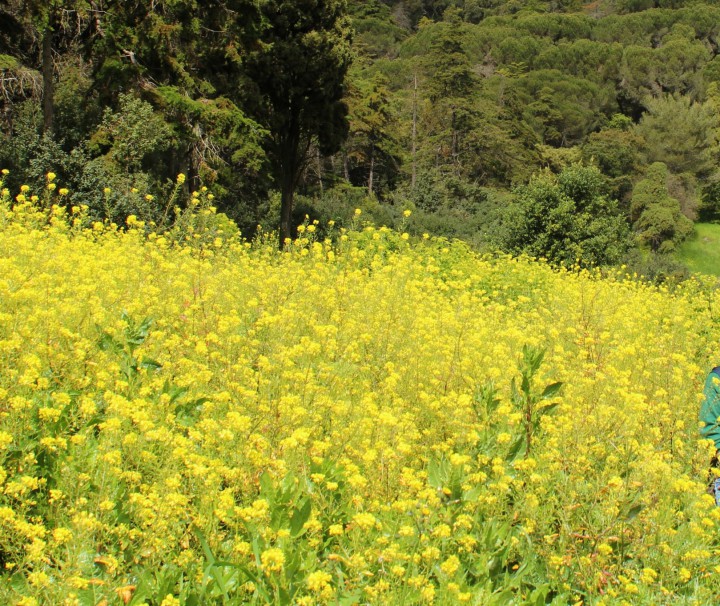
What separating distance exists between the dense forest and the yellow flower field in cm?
443

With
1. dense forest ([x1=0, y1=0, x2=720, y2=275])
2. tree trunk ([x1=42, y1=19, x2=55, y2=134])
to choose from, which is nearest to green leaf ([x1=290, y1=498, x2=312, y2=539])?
dense forest ([x1=0, y1=0, x2=720, y2=275])

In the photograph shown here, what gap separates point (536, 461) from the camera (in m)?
3.17

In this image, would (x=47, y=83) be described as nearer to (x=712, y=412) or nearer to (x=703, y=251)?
(x=712, y=412)

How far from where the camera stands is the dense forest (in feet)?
44.6

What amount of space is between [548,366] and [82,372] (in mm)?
2923

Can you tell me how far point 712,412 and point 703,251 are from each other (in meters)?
43.3

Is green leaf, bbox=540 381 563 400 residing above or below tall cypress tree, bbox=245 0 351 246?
below

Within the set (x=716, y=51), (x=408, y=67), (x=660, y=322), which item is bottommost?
(x=660, y=322)

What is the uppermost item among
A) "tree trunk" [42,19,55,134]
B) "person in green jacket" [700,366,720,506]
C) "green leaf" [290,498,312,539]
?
"tree trunk" [42,19,55,134]

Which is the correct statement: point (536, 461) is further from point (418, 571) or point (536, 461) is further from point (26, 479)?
point (26, 479)

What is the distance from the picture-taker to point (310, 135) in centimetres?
1920

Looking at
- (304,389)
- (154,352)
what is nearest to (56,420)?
(154,352)

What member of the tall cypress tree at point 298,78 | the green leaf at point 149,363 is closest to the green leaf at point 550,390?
the green leaf at point 149,363

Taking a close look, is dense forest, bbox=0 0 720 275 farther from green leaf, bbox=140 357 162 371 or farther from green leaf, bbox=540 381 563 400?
green leaf, bbox=540 381 563 400
